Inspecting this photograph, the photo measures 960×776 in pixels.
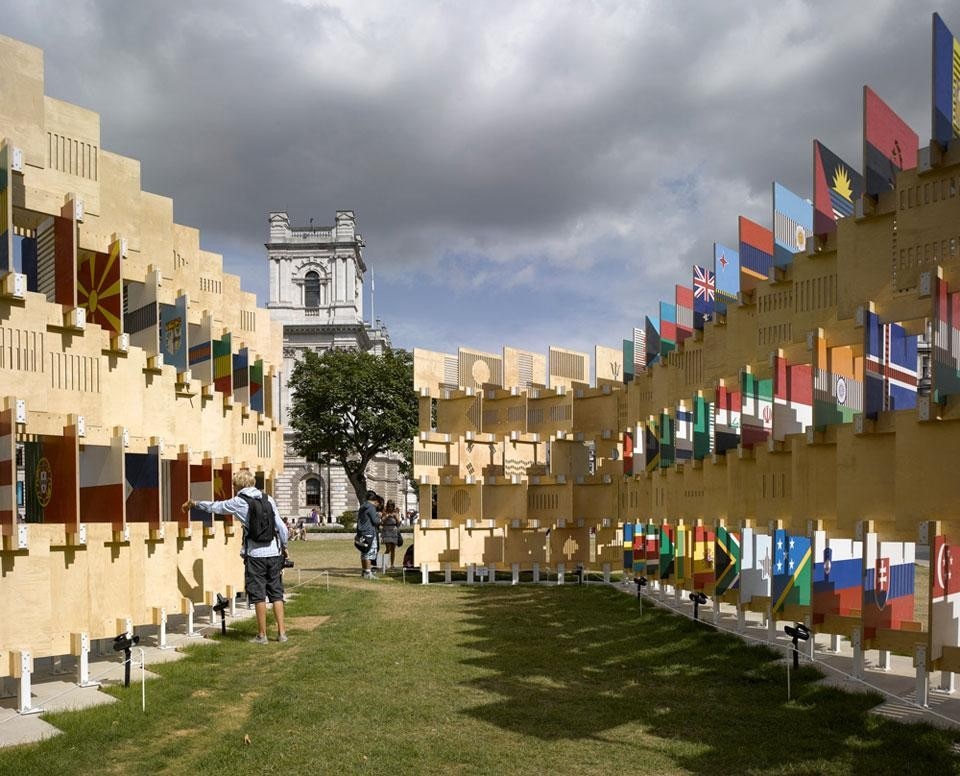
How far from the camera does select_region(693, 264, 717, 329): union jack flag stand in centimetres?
1366

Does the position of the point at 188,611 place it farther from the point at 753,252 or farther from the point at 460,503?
the point at 460,503

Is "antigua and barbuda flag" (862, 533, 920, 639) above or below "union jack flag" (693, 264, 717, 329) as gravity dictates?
below

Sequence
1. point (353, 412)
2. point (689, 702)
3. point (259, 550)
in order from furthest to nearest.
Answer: point (353, 412) < point (259, 550) < point (689, 702)

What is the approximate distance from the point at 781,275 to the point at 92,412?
24.0ft

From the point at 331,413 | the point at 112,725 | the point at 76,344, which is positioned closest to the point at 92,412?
the point at 76,344

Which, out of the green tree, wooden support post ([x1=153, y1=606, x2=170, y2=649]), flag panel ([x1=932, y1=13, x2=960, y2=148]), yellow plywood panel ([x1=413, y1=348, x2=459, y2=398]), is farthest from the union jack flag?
the green tree

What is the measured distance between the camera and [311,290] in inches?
3366

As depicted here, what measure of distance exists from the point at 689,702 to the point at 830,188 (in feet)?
16.2

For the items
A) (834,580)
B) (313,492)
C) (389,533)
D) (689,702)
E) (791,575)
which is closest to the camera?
(689,702)

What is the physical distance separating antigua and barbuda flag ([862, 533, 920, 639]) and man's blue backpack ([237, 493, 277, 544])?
22.3ft

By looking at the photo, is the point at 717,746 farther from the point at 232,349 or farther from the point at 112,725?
the point at 232,349

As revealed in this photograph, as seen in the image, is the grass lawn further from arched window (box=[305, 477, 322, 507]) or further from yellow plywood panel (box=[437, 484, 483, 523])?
arched window (box=[305, 477, 322, 507])

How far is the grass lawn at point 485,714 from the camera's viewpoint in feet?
20.7

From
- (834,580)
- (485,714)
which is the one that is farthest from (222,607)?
(834,580)
